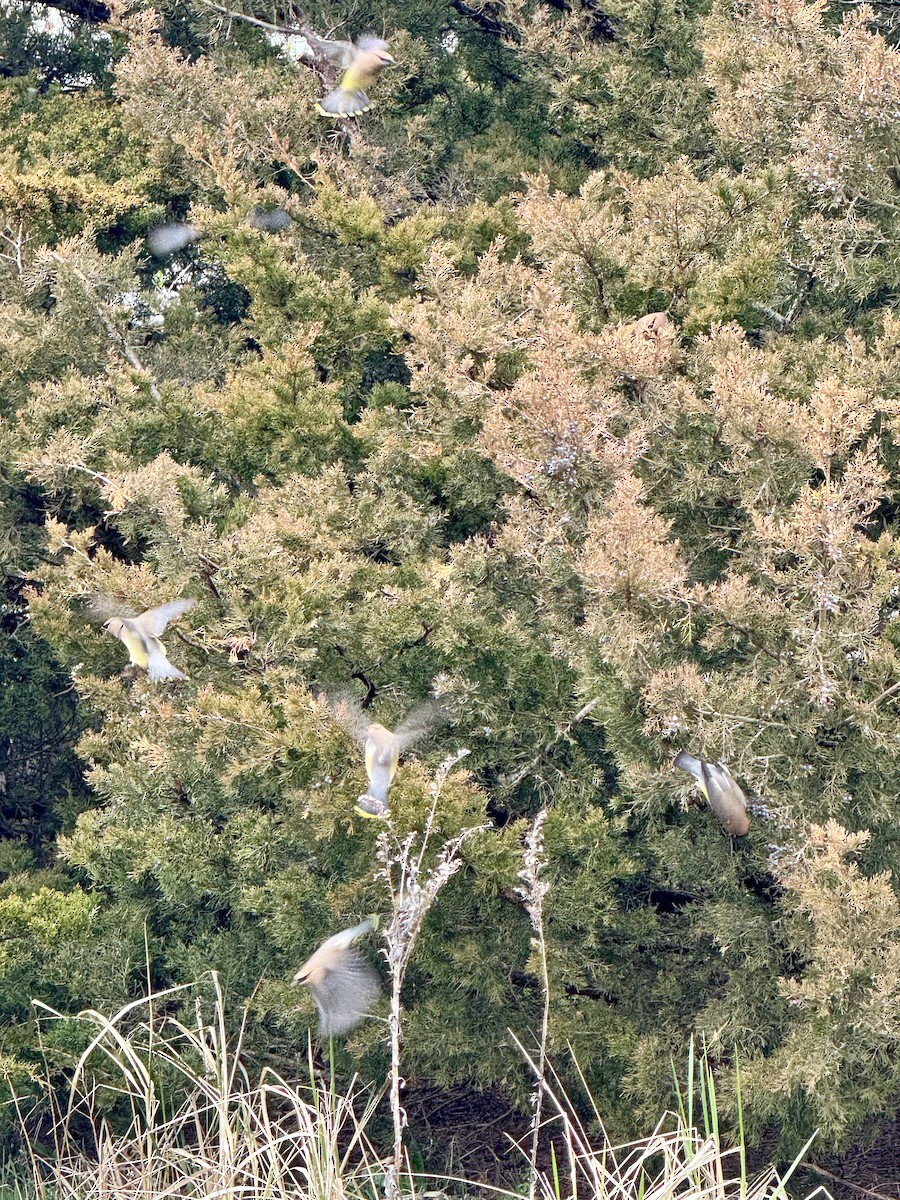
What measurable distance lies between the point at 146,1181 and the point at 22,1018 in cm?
327

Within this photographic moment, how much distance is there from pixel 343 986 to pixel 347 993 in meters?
0.06

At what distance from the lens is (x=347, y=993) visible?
4926 mm

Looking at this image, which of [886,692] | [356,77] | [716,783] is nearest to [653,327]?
[886,692]

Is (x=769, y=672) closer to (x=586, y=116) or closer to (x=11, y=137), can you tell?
(x=586, y=116)

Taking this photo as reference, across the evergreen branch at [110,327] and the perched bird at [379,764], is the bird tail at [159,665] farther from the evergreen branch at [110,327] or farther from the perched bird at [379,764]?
the evergreen branch at [110,327]

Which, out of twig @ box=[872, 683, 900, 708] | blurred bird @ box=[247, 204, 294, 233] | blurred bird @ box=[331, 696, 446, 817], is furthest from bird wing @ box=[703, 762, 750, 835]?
blurred bird @ box=[247, 204, 294, 233]

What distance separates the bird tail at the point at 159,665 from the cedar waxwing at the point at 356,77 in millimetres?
2815

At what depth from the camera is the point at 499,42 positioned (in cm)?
717

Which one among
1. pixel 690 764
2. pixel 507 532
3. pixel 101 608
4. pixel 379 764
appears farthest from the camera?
pixel 101 608

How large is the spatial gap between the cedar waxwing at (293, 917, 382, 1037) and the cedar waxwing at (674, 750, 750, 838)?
1.28 m

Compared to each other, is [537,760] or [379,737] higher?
[379,737]

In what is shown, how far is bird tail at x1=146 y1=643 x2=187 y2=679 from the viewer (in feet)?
15.4

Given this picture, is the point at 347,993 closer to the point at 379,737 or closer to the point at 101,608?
the point at 379,737

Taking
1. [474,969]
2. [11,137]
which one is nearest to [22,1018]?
[474,969]
